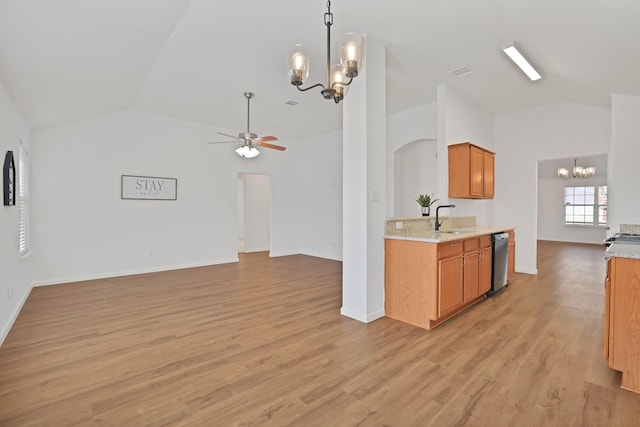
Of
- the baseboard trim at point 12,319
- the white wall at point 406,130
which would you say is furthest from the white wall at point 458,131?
the baseboard trim at point 12,319

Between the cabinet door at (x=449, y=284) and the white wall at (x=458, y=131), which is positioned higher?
the white wall at (x=458, y=131)

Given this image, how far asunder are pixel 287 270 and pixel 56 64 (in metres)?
4.35

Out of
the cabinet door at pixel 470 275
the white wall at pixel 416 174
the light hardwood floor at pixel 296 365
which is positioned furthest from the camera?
the white wall at pixel 416 174

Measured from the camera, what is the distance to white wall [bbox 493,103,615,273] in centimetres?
493

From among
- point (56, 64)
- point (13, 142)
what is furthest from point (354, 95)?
point (13, 142)

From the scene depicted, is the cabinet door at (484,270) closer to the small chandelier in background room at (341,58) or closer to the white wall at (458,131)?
the white wall at (458,131)

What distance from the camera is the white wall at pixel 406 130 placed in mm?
5445

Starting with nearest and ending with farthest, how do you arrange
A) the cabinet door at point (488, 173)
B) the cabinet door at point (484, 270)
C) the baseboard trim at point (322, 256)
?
the cabinet door at point (484, 270) < the cabinet door at point (488, 173) < the baseboard trim at point (322, 256)

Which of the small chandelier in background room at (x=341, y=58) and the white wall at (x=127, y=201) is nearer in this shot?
the small chandelier in background room at (x=341, y=58)

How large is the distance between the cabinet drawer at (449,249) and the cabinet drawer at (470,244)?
0.14 metres

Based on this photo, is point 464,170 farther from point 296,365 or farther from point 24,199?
point 24,199

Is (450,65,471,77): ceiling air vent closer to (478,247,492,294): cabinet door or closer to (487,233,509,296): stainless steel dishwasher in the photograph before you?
(487,233,509,296): stainless steel dishwasher

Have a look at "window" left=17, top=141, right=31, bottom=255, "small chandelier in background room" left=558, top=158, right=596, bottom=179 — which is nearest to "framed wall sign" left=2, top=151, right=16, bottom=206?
"window" left=17, top=141, right=31, bottom=255

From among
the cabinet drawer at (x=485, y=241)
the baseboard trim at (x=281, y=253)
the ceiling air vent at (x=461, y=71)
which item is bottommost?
the baseboard trim at (x=281, y=253)
